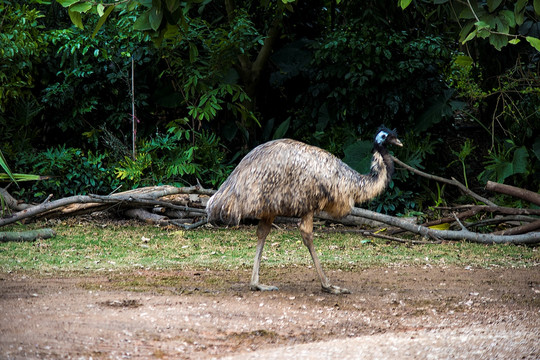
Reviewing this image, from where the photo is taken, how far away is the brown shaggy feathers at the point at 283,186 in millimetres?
5160

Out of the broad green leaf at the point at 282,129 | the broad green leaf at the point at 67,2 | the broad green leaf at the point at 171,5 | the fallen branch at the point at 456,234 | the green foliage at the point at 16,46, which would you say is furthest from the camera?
the broad green leaf at the point at 282,129

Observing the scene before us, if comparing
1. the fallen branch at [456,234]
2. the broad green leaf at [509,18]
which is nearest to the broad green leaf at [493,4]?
the broad green leaf at [509,18]

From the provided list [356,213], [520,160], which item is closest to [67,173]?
[356,213]

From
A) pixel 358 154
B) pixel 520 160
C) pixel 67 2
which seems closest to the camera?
pixel 67 2

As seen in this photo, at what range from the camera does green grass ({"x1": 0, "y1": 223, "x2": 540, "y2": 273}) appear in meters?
6.43

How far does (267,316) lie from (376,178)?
174cm

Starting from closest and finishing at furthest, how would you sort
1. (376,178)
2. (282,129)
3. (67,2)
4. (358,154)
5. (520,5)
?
(67,2) → (520,5) → (376,178) → (358,154) → (282,129)

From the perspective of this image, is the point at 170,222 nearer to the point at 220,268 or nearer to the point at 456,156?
the point at 220,268

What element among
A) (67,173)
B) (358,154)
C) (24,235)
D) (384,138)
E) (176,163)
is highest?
(384,138)

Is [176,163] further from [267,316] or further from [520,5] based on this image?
[520,5]

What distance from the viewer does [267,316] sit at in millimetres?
4461

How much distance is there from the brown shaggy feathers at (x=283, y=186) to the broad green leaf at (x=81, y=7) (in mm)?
1663

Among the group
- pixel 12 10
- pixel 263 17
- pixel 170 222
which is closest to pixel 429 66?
pixel 263 17

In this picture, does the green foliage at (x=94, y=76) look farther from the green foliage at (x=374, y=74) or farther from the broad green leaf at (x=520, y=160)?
the broad green leaf at (x=520, y=160)
